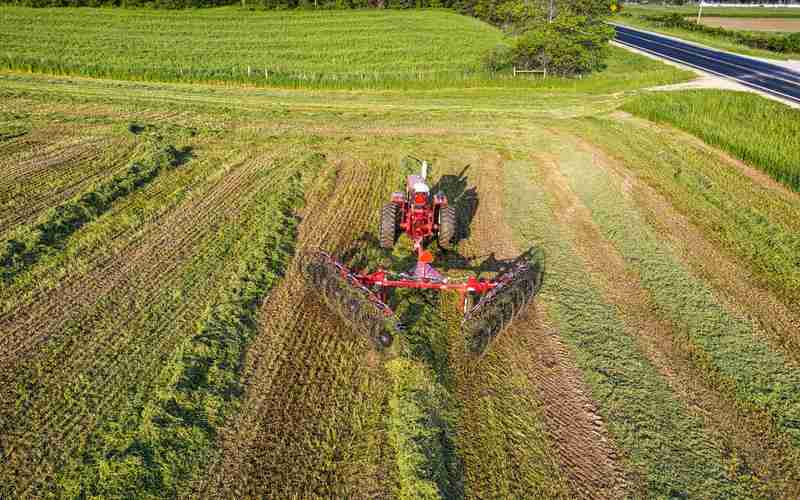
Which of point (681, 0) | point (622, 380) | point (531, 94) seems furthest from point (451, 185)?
point (681, 0)

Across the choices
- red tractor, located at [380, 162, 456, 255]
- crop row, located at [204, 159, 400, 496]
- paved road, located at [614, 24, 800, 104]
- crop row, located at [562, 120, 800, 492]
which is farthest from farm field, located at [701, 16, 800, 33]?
crop row, located at [204, 159, 400, 496]

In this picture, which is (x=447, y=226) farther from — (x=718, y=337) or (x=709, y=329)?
(x=718, y=337)

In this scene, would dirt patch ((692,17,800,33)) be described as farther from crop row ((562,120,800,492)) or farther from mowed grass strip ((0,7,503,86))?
crop row ((562,120,800,492))

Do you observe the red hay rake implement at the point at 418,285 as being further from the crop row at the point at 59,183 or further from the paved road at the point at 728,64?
the paved road at the point at 728,64

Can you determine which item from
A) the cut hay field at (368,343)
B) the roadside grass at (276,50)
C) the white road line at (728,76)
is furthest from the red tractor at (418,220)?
the white road line at (728,76)

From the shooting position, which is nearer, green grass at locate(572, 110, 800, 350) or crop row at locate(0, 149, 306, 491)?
crop row at locate(0, 149, 306, 491)

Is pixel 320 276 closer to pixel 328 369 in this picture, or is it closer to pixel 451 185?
pixel 328 369
